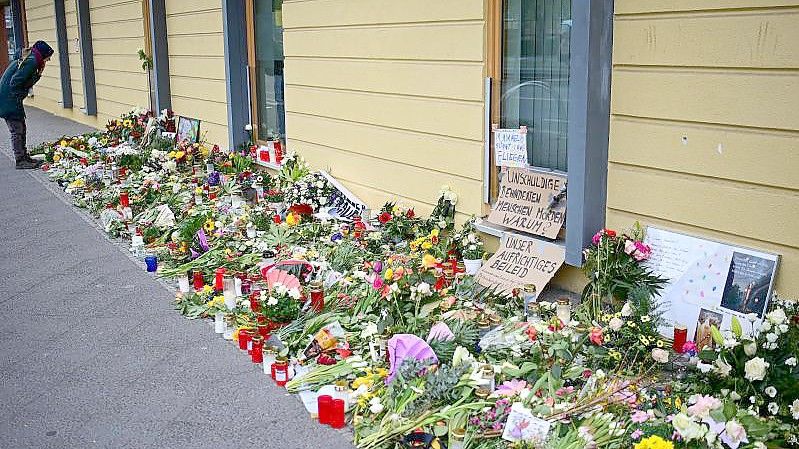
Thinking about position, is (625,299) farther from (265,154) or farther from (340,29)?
(265,154)

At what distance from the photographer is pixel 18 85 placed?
11.7 m

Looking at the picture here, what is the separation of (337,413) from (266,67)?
21.3ft

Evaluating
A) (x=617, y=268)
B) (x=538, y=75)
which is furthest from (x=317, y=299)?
(x=538, y=75)

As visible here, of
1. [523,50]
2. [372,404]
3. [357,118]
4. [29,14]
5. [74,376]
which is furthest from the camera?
[29,14]

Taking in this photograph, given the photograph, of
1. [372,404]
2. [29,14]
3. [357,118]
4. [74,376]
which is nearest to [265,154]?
[357,118]

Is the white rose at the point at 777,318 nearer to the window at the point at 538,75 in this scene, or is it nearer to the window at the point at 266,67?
the window at the point at 538,75

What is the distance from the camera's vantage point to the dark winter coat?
11.7 metres

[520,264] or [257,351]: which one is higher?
[520,264]

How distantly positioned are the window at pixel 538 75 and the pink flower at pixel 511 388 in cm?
200

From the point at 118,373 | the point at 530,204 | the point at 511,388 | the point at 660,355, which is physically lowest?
the point at 118,373

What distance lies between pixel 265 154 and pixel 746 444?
23.4 feet

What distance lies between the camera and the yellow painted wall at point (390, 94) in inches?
239

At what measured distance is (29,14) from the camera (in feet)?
68.2

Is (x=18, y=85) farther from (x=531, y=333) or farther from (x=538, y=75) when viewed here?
(x=531, y=333)
